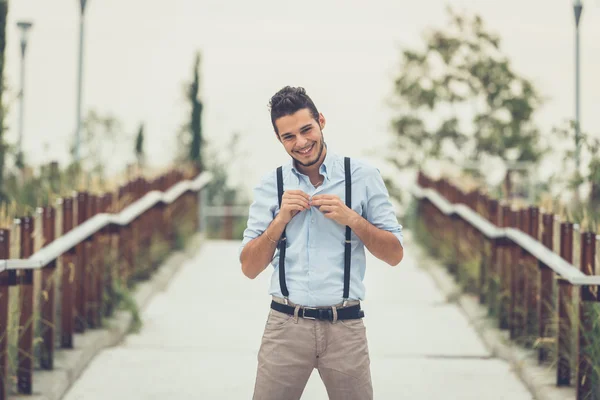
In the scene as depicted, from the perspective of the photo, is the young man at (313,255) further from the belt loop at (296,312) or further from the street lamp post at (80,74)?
the street lamp post at (80,74)

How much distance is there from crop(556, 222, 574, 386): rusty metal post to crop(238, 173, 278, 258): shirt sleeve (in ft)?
8.48

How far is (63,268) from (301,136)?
341cm

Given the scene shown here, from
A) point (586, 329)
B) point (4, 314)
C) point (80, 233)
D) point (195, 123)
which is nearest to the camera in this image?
point (4, 314)

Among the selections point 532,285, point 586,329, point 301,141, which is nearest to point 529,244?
point 532,285

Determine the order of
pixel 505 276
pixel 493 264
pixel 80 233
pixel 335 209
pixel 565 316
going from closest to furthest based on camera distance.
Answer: pixel 335 209 < pixel 565 316 < pixel 80 233 < pixel 505 276 < pixel 493 264

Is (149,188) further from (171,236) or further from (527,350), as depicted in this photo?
(527,350)

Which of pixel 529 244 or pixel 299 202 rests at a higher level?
pixel 299 202

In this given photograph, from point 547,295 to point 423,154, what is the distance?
15.9m

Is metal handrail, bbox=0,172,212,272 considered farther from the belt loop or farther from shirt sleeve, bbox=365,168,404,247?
shirt sleeve, bbox=365,168,404,247

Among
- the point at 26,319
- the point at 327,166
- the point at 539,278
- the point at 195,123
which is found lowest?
the point at 26,319

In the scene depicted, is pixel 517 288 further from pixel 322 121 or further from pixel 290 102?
pixel 290 102

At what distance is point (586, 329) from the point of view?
5.32m

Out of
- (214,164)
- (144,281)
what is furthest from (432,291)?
(214,164)

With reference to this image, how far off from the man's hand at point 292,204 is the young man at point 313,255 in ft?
0.14
